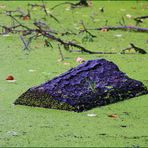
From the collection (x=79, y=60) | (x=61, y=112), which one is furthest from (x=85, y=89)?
(x=79, y=60)

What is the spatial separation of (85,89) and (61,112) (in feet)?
0.71

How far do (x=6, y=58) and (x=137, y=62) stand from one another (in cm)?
82

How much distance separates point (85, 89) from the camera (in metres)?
3.07

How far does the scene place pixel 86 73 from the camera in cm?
318

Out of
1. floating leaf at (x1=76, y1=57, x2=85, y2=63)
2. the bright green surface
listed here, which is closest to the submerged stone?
the bright green surface

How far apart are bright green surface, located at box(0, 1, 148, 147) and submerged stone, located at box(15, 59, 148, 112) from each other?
47mm

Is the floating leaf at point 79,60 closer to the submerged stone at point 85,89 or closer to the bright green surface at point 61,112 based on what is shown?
the bright green surface at point 61,112

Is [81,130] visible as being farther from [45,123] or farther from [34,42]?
[34,42]

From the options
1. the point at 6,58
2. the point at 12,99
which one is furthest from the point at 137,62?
the point at 12,99

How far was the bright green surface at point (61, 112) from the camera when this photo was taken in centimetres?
253

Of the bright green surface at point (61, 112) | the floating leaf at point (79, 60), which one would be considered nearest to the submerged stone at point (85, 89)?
the bright green surface at point (61, 112)

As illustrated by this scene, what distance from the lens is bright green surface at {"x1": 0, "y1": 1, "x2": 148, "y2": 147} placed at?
253 centimetres

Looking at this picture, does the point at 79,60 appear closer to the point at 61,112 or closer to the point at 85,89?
the point at 85,89

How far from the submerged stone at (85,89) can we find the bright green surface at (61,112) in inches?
1.8
